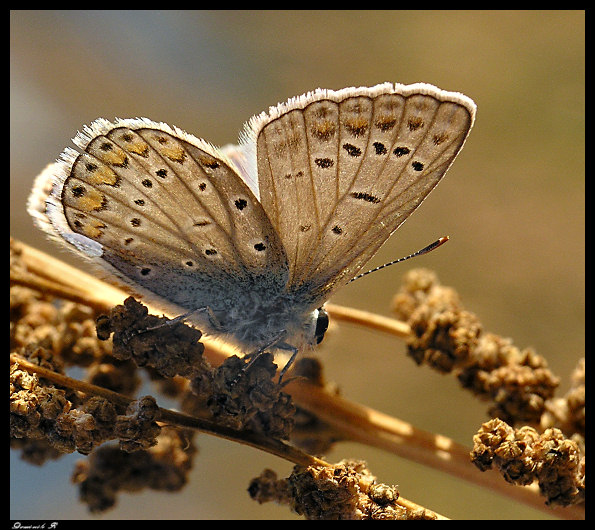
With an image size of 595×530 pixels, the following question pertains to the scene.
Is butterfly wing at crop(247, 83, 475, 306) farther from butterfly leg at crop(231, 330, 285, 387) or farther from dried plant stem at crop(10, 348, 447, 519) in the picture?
dried plant stem at crop(10, 348, 447, 519)

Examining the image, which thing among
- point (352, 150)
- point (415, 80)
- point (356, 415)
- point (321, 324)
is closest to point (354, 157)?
point (352, 150)

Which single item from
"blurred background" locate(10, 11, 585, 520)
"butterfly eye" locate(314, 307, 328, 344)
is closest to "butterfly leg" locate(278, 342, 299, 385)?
"butterfly eye" locate(314, 307, 328, 344)

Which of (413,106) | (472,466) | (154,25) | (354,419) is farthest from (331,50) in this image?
(472,466)

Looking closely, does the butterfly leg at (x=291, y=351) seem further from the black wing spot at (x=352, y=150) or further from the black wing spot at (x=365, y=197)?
the black wing spot at (x=352, y=150)

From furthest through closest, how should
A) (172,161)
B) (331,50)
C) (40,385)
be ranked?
(331,50), (172,161), (40,385)

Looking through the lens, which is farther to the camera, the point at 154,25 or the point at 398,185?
the point at 154,25

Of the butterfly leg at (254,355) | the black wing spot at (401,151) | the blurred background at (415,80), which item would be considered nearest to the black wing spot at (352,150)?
the black wing spot at (401,151)
